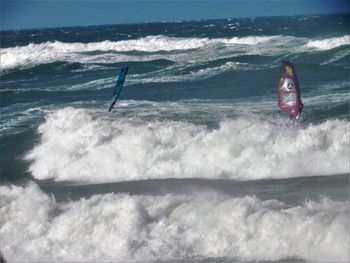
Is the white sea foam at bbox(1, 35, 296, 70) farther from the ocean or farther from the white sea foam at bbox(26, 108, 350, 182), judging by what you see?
the white sea foam at bbox(26, 108, 350, 182)

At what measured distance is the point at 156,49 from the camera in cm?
4134

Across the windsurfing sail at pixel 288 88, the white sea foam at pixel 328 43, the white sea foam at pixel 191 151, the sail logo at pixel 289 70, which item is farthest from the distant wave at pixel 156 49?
the sail logo at pixel 289 70

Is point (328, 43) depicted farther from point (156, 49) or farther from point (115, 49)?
point (115, 49)

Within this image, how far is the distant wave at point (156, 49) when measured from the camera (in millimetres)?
33719

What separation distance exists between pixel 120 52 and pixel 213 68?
14.7 m

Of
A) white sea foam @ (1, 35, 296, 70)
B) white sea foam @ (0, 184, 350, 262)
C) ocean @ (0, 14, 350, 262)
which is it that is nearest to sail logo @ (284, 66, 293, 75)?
ocean @ (0, 14, 350, 262)

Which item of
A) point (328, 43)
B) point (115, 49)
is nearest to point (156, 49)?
point (115, 49)

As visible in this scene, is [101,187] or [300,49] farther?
[300,49]

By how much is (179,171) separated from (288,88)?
314cm

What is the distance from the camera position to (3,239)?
11398mm

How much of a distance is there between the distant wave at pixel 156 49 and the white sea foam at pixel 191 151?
53.3 ft

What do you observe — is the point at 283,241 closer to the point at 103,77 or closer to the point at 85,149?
the point at 85,149

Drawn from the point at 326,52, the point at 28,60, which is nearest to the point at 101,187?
the point at 326,52

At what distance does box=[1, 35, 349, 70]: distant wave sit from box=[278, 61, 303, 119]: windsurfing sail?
55.5ft
